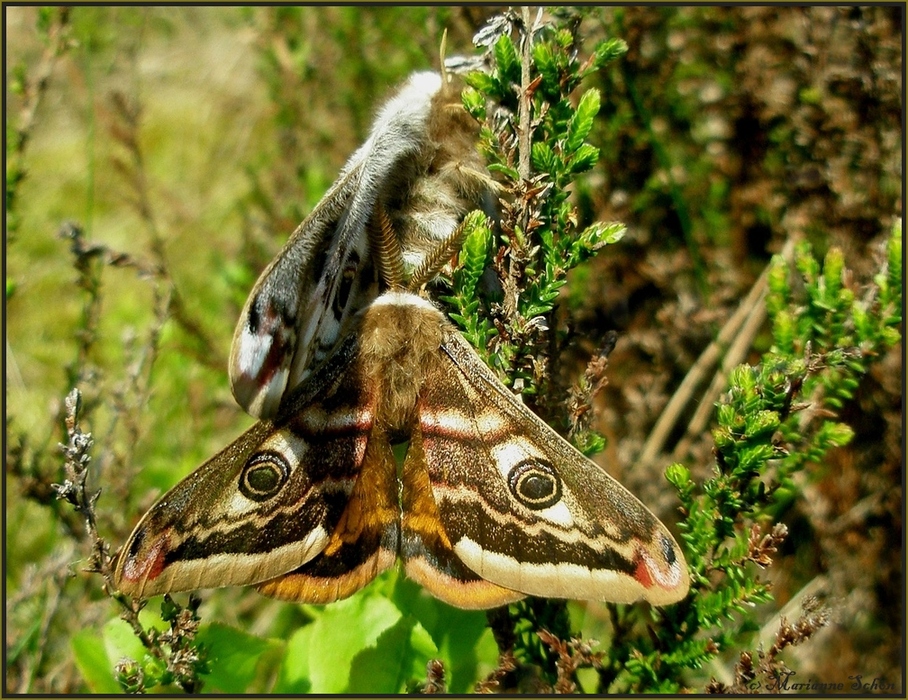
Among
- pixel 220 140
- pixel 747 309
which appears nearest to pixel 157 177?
pixel 220 140

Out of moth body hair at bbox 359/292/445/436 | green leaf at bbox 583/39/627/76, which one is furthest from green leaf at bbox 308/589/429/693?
green leaf at bbox 583/39/627/76

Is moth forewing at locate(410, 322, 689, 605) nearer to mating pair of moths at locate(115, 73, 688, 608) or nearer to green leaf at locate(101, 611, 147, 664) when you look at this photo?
mating pair of moths at locate(115, 73, 688, 608)

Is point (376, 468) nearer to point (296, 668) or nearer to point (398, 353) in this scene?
point (398, 353)

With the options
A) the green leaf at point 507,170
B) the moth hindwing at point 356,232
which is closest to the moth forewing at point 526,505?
the moth hindwing at point 356,232

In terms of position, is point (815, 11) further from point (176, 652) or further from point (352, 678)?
point (176, 652)

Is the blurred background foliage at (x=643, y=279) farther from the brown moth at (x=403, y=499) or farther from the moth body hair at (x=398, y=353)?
the moth body hair at (x=398, y=353)

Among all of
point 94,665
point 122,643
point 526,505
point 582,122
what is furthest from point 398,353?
→ point 94,665

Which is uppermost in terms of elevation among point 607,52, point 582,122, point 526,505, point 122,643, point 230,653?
point 607,52
